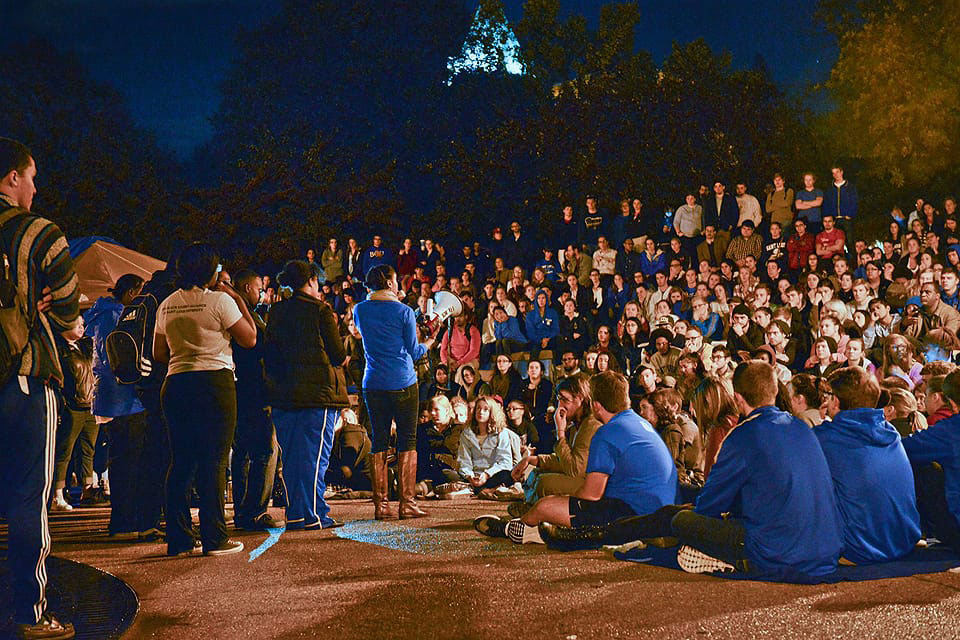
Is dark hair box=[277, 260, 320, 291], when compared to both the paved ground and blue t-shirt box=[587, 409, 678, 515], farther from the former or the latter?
blue t-shirt box=[587, 409, 678, 515]

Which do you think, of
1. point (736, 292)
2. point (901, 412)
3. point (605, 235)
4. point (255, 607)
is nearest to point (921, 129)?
point (605, 235)

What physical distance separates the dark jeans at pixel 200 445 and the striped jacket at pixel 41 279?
2.13m

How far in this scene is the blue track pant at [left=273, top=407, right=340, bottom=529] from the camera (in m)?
7.84

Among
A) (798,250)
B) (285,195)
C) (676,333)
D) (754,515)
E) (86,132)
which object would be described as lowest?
(754,515)

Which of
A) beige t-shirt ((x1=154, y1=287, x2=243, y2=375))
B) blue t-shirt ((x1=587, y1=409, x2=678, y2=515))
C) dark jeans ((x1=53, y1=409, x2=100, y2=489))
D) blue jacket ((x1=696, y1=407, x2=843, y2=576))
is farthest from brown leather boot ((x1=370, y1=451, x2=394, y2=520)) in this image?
blue jacket ((x1=696, y1=407, x2=843, y2=576))

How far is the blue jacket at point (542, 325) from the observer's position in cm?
1605

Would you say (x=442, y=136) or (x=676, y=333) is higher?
(x=442, y=136)

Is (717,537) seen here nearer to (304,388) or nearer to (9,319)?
(304,388)

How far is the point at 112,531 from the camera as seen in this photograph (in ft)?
25.7

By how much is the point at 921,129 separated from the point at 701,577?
81.9 feet

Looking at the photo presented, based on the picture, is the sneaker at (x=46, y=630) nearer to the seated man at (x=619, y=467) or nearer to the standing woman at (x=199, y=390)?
the standing woman at (x=199, y=390)

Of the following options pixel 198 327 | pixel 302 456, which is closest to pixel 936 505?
pixel 302 456

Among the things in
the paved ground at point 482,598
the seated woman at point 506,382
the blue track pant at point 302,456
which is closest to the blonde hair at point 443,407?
the seated woman at point 506,382

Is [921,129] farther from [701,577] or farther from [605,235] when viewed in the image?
[701,577]
